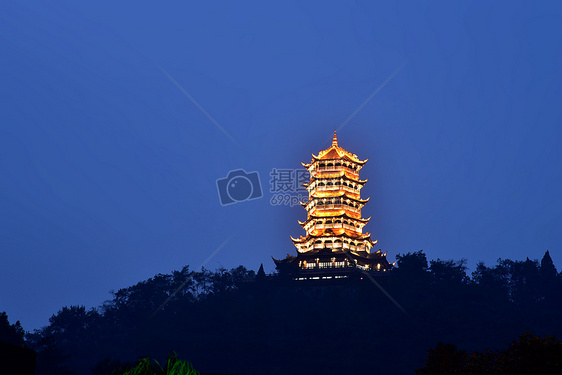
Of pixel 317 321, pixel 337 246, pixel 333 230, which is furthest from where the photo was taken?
pixel 333 230

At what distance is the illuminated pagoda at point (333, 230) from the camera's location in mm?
79625

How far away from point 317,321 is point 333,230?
13975mm

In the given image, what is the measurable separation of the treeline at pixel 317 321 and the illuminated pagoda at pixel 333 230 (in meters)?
1.80

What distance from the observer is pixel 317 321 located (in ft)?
236

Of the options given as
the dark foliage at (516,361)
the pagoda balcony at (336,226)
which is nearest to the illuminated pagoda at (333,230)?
the pagoda balcony at (336,226)

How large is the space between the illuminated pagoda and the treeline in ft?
5.92

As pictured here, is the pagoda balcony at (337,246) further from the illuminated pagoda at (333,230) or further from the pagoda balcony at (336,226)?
the pagoda balcony at (336,226)

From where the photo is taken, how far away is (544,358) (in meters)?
22.2

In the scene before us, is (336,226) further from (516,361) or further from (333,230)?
(516,361)

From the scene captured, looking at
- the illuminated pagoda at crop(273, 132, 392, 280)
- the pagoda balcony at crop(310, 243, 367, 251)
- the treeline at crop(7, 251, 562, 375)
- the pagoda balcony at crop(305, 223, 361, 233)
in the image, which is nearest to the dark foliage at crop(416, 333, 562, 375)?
the treeline at crop(7, 251, 562, 375)

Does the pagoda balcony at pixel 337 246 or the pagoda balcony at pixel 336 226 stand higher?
the pagoda balcony at pixel 336 226

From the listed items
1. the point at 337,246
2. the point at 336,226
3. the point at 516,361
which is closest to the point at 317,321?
the point at 337,246

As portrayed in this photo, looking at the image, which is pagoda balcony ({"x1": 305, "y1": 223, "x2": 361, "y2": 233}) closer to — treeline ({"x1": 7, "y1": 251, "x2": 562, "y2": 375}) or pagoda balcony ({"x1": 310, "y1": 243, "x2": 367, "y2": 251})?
pagoda balcony ({"x1": 310, "y1": 243, "x2": 367, "y2": 251})

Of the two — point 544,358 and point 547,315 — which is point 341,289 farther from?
point 544,358
